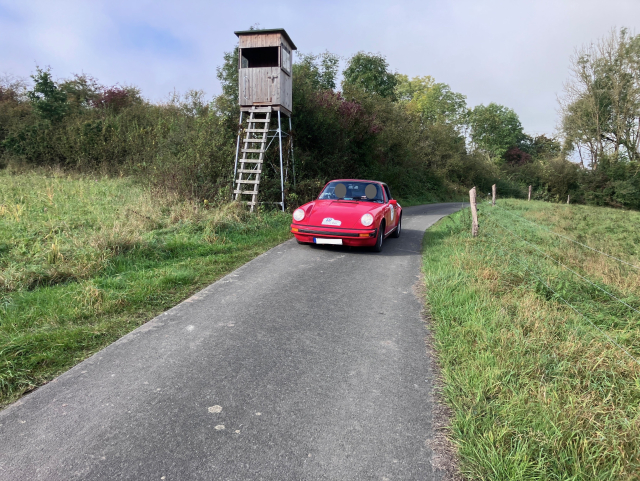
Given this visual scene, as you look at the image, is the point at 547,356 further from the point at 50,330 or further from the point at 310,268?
the point at 50,330

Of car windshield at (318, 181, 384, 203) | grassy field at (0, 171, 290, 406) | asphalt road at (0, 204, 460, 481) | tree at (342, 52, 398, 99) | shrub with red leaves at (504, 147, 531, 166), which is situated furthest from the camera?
shrub with red leaves at (504, 147, 531, 166)

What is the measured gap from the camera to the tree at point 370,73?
32.4 metres

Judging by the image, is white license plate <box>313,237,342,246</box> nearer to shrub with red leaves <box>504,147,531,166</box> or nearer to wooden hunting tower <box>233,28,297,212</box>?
wooden hunting tower <box>233,28,297,212</box>

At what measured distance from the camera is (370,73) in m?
32.3

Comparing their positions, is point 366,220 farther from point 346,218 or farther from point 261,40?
point 261,40

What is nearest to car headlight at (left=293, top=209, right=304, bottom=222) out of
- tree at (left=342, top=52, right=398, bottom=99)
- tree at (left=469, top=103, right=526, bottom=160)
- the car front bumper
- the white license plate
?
the car front bumper

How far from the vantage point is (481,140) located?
60.1 m

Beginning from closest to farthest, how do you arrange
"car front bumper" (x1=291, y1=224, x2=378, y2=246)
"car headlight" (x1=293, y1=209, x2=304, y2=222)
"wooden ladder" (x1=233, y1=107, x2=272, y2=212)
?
"car front bumper" (x1=291, y1=224, x2=378, y2=246)
"car headlight" (x1=293, y1=209, x2=304, y2=222)
"wooden ladder" (x1=233, y1=107, x2=272, y2=212)

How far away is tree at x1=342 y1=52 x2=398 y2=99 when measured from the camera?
32.4 metres

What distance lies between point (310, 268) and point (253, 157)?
25.3 ft

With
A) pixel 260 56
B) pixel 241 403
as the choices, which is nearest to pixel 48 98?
pixel 260 56

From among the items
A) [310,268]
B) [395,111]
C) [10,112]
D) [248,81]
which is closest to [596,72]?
[395,111]

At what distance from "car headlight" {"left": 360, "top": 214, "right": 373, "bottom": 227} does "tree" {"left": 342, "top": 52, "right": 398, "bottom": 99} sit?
27.7 meters

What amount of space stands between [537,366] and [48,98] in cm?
2233
